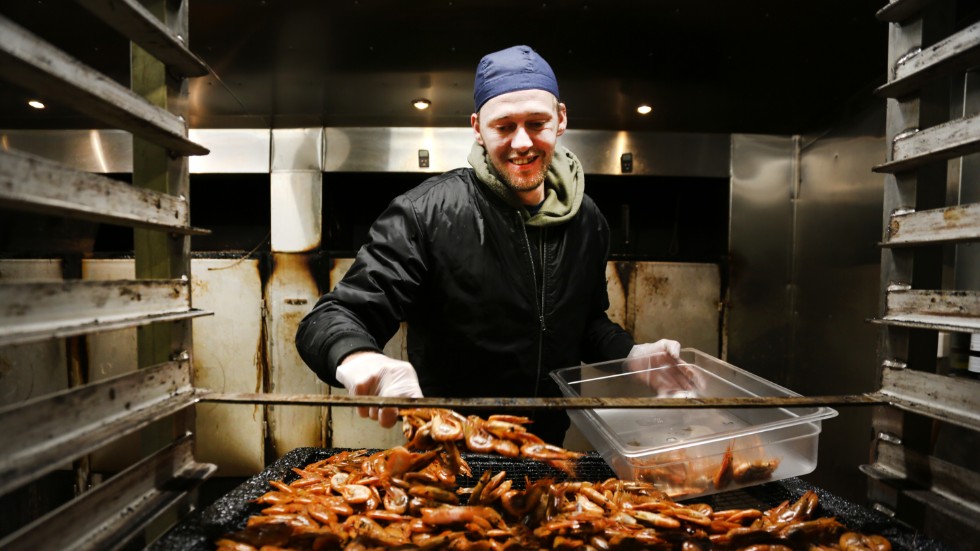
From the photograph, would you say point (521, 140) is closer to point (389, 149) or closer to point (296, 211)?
point (389, 149)

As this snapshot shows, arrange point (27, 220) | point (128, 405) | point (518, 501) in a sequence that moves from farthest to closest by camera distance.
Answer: point (27, 220), point (518, 501), point (128, 405)

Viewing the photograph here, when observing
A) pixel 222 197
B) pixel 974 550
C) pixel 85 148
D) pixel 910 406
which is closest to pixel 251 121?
pixel 222 197

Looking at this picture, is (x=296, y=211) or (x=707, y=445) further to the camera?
(x=296, y=211)

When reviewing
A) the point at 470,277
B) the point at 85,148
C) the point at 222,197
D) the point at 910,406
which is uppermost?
the point at 85,148

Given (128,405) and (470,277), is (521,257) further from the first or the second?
(128,405)

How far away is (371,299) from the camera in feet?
5.50

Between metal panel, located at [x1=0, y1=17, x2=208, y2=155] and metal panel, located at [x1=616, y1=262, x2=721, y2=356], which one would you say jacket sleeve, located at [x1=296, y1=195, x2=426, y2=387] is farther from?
metal panel, located at [x1=616, y1=262, x2=721, y2=356]

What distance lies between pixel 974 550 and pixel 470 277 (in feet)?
5.75

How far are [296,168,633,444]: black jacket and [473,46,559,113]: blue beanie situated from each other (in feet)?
1.39

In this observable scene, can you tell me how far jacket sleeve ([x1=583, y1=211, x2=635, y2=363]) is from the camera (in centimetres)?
218

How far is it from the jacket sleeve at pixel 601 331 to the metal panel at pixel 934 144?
1.28m

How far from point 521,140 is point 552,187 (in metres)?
0.39

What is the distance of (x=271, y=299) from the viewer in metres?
3.56

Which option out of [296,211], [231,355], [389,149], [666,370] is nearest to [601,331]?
[666,370]
